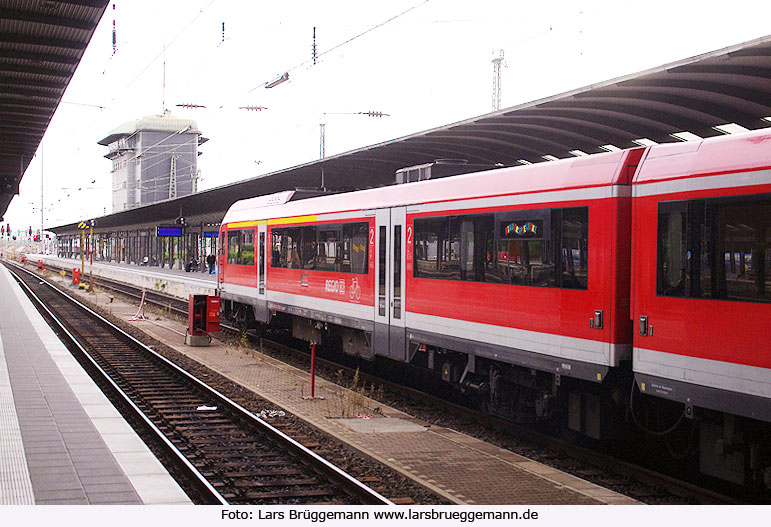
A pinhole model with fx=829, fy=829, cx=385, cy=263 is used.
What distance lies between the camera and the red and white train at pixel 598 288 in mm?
7410

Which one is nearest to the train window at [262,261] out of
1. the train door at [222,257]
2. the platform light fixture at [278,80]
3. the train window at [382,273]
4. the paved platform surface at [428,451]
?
the train door at [222,257]

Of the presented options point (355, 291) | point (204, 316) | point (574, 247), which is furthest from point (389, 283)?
point (204, 316)

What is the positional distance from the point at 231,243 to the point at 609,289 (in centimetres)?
1554

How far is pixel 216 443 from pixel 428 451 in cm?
281

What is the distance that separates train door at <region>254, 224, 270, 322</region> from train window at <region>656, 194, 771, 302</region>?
12.9 metres

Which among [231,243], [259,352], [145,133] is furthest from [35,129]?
[145,133]

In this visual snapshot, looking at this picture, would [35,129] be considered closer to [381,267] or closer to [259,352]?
[259,352]

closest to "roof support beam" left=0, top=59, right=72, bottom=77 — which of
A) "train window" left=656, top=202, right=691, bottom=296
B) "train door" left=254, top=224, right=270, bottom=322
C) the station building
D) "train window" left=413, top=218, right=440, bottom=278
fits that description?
"train door" left=254, top=224, right=270, bottom=322

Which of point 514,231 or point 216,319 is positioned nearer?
point 514,231

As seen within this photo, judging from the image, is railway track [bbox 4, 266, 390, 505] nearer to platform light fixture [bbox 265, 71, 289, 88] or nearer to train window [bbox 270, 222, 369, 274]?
train window [bbox 270, 222, 369, 274]

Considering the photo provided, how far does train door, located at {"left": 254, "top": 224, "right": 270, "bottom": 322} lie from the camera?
65.5 feet

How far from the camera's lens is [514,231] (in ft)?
34.3

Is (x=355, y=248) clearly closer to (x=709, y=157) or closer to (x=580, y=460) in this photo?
(x=580, y=460)

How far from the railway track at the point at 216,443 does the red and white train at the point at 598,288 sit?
2.86m
